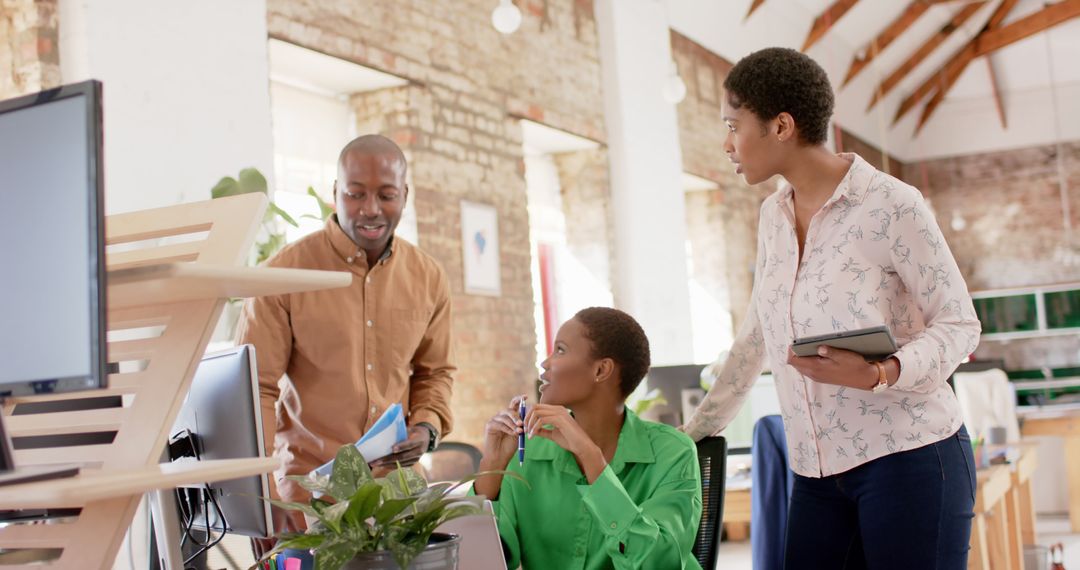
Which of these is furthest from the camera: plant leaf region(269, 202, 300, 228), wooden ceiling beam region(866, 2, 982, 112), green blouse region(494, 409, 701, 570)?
wooden ceiling beam region(866, 2, 982, 112)

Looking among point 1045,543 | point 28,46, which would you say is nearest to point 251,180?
point 28,46

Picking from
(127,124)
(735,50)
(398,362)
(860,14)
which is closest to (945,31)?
(860,14)

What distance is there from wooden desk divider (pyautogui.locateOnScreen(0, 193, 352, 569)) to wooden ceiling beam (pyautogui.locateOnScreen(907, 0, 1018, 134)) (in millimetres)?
12950

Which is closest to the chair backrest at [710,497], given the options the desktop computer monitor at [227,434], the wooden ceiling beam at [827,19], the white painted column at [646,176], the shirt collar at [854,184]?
the shirt collar at [854,184]

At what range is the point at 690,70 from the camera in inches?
379

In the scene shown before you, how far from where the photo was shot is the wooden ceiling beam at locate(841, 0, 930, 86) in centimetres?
1215

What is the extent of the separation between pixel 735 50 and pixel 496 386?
5.15 metres

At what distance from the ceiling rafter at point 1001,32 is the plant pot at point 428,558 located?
12.6m

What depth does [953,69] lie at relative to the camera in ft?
46.4

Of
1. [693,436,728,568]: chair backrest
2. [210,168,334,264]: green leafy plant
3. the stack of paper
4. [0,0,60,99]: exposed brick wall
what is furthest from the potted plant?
[0,0,60,99]: exposed brick wall

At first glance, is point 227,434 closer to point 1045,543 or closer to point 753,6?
point 1045,543

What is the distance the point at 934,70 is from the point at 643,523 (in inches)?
548

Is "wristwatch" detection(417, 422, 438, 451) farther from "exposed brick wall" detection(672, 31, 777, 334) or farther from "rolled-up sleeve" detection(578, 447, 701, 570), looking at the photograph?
"exposed brick wall" detection(672, 31, 777, 334)

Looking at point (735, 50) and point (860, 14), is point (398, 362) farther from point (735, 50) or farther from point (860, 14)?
point (860, 14)
